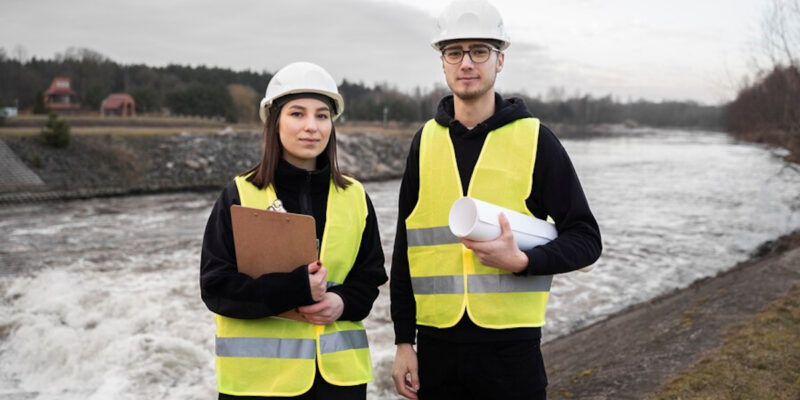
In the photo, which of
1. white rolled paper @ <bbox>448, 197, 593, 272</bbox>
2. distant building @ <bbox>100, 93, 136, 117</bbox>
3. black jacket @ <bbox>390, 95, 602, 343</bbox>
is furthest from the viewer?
distant building @ <bbox>100, 93, 136, 117</bbox>

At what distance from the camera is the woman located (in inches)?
104

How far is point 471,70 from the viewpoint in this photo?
9.33ft

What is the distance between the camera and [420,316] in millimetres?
3059

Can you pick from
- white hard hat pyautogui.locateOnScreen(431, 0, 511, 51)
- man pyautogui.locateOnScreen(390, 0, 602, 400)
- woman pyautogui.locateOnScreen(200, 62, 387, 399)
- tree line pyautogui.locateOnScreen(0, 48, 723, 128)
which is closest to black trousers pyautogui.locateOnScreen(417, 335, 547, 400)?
man pyautogui.locateOnScreen(390, 0, 602, 400)

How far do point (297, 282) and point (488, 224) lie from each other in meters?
0.82

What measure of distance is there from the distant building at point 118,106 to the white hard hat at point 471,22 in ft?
208

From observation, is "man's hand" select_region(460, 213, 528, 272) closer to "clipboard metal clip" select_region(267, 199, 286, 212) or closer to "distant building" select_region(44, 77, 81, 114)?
"clipboard metal clip" select_region(267, 199, 286, 212)

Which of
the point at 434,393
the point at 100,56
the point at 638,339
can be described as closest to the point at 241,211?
the point at 434,393

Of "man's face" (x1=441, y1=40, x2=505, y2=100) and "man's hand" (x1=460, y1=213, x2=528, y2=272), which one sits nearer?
"man's hand" (x1=460, y1=213, x2=528, y2=272)

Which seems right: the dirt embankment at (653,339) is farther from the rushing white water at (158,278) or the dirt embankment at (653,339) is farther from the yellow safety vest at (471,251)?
the yellow safety vest at (471,251)

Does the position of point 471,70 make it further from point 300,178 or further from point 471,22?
point 300,178

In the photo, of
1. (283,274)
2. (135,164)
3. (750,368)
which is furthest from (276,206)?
(135,164)

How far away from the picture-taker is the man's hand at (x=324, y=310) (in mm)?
2668

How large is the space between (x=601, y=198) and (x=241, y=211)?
3004cm
